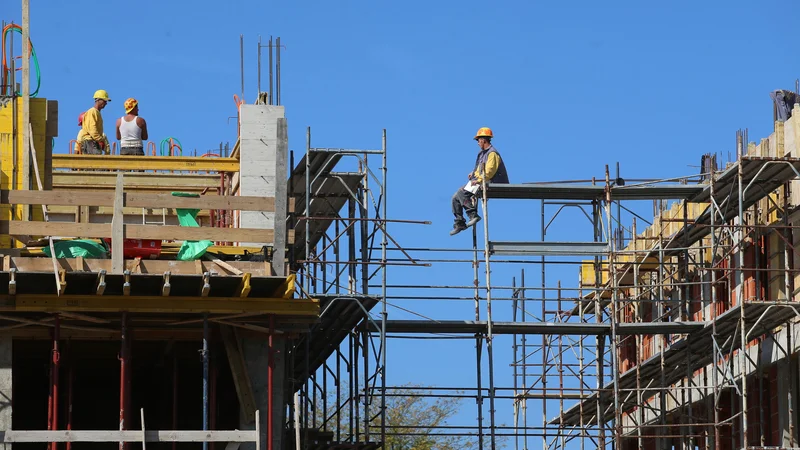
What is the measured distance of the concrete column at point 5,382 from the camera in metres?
23.2

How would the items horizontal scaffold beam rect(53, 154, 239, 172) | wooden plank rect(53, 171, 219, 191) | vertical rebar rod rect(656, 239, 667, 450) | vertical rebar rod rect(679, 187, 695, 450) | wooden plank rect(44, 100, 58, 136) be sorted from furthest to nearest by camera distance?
vertical rebar rod rect(656, 239, 667, 450), wooden plank rect(53, 171, 219, 191), vertical rebar rod rect(679, 187, 695, 450), horizontal scaffold beam rect(53, 154, 239, 172), wooden plank rect(44, 100, 58, 136)

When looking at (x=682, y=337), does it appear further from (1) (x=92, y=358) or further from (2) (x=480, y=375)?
(1) (x=92, y=358)

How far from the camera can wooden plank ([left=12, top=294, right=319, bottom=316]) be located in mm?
22969

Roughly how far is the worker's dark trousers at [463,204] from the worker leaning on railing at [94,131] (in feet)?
24.1

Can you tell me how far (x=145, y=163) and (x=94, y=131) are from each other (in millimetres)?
3989

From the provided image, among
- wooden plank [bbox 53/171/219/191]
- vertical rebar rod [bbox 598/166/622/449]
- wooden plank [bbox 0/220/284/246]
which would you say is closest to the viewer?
wooden plank [bbox 0/220/284/246]

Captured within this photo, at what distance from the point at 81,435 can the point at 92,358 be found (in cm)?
563

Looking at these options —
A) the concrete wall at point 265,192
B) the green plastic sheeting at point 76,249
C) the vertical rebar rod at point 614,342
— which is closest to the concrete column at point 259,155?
the concrete wall at point 265,192

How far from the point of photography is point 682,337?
3069 cm

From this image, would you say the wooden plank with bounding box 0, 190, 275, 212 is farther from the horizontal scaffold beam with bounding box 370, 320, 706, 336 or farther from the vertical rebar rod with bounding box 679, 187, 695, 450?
the vertical rebar rod with bounding box 679, 187, 695, 450

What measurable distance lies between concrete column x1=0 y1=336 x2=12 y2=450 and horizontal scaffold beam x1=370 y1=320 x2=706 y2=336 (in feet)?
25.4

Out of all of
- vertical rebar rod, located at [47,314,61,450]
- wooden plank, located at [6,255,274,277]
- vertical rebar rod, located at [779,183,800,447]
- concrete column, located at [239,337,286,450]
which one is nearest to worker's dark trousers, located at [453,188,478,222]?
vertical rebar rod, located at [779,183,800,447]

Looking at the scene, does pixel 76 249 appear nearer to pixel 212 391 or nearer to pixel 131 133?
pixel 212 391

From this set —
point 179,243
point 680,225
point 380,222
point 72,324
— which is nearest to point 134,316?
point 72,324
